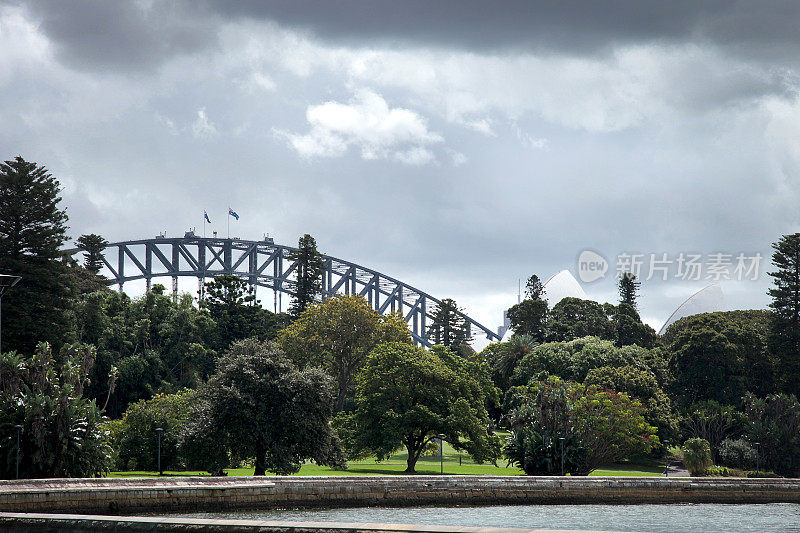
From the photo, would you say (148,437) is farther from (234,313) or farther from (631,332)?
(631,332)

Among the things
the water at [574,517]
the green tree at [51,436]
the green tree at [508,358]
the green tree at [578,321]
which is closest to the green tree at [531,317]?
the green tree at [578,321]

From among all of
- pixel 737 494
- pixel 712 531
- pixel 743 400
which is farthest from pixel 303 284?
pixel 712 531

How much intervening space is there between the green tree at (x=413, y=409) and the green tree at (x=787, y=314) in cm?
3205

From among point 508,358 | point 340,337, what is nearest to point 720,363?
point 508,358

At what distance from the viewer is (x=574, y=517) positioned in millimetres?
36594

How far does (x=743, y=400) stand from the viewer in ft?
245

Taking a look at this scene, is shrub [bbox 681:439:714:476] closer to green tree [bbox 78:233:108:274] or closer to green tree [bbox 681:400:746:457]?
green tree [bbox 681:400:746:457]

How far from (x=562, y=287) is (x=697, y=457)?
347 ft

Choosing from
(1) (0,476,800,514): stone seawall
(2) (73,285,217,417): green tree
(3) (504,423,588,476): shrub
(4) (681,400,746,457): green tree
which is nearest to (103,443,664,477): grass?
(3) (504,423,588,476): shrub

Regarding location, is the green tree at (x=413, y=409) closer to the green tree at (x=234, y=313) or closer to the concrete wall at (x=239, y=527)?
the green tree at (x=234, y=313)

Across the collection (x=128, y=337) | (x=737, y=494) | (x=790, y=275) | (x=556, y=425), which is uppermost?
(x=790, y=275)

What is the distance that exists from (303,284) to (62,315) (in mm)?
42302

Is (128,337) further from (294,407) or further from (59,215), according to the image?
(294,407)

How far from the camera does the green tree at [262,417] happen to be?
157 ft
